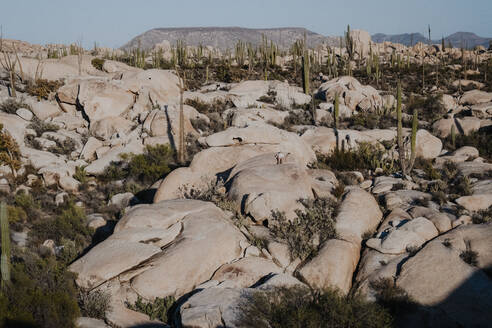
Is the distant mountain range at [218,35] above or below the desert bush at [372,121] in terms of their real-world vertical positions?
above

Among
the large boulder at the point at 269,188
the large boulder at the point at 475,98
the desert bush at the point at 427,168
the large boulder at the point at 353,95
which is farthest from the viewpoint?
the large boulder at the point at 475,98

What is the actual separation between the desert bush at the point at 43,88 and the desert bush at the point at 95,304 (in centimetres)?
1670

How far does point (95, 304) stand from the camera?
6113mm

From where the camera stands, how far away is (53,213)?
36.7 ft

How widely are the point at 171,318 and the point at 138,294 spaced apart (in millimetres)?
809

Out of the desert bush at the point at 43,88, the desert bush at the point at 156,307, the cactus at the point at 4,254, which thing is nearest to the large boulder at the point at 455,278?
the desert bush at the point at 156,307

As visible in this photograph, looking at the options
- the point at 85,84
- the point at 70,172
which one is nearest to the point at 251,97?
the point at 85,84

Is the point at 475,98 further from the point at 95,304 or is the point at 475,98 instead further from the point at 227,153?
the point at 95,304

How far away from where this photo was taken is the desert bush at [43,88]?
19906 mm

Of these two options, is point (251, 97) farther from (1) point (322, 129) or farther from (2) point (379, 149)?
Result: (2) point (379, 149)

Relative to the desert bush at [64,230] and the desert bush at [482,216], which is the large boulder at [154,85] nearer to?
the desert bush at [64,230]

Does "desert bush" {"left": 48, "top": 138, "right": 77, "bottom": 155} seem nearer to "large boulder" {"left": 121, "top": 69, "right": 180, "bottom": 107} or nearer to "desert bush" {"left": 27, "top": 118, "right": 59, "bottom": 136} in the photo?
"desert bush" {"left": 27, "top": 118, "right": 59, "bottom": 136}

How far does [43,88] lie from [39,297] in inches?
691

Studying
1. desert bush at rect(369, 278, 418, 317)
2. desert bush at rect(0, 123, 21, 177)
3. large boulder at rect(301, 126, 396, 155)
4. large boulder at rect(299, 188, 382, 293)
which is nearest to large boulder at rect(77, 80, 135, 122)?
desert bush at rect(0, 123, 21, 177)
